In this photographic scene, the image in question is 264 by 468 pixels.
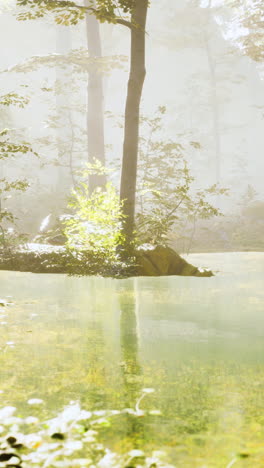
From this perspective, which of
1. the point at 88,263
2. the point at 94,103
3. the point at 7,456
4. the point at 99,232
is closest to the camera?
the point at 7,456

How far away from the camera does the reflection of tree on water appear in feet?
8.24

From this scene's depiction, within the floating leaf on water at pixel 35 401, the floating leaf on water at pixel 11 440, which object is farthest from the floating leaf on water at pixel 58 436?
the floating leaf on water at pixel 35 401

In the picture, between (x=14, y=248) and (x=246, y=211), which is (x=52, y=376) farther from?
(x=246, y=211)

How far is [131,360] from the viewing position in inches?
150

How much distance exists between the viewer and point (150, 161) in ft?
54.2

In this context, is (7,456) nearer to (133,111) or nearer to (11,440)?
(11,440)

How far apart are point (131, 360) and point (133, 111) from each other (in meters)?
6.87

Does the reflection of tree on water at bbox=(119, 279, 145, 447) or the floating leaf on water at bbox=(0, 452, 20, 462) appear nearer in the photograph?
the floating leaf on water at bbox=(0, 452, 20, 462)

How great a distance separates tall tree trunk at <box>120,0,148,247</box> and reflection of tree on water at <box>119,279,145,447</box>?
115 inches

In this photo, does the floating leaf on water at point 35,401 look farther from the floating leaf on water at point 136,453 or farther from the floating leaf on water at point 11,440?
the floating leaf on water at point 136,453

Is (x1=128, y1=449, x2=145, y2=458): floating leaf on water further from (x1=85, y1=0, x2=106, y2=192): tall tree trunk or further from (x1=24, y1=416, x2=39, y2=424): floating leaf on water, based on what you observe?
(x1=85, y1=0, x2=106, y2=192): tall tree trunk

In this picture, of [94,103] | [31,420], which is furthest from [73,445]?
[94,103]

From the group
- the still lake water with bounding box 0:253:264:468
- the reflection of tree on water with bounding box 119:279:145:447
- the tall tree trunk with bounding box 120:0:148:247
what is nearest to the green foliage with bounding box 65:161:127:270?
the tall tree trunk with bounding box 120:0:148:247

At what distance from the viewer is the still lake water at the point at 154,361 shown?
2434mm
